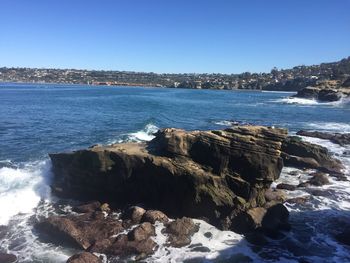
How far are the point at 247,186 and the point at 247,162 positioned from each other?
144 cm

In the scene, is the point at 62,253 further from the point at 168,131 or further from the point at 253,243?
the point at 168,131

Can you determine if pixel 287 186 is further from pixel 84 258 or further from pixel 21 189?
pixel 21 189

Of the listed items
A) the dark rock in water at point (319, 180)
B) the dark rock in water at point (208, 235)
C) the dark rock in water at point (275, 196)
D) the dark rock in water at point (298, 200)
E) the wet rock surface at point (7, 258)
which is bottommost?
the wet rock surface at point (7, 258)

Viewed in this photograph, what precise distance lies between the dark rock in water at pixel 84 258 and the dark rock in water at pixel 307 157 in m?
21.7

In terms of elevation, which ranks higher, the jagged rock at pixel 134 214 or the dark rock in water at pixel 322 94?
the jagged rock at pixel 134 214

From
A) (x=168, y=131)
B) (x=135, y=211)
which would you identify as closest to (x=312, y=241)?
(x=135, y=211)

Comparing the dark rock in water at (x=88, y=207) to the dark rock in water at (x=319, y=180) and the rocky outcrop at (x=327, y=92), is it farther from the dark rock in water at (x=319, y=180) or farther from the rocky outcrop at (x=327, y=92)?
the rocky outcrop at (x=327, y=92)

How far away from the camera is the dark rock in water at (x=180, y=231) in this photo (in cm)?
1938

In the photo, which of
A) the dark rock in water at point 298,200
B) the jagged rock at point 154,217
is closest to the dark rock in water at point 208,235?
the jagged rock at point 154,217

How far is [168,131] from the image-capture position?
86.8ft

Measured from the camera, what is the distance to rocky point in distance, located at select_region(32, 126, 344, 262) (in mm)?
20406

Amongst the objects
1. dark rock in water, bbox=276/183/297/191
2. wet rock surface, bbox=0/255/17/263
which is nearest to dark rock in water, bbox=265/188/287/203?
dark rock in water, bbox=276/183/297/191

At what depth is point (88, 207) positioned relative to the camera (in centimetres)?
2267

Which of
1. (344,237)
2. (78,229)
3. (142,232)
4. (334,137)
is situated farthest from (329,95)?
(78,229)
